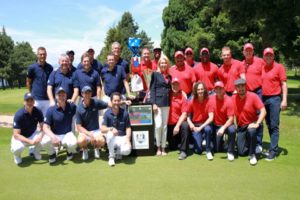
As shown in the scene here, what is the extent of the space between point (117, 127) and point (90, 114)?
64 centimetres

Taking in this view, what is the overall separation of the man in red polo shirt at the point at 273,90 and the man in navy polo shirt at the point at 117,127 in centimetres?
292

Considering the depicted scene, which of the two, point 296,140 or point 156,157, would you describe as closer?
point 156,157

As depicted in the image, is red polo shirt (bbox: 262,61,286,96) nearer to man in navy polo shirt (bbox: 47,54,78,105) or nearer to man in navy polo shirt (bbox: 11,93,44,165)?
man in navy polo shirt (bbox: 47,54,78,105)

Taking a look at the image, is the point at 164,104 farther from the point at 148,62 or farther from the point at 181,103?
the point at 148,62

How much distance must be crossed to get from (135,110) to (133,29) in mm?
72362

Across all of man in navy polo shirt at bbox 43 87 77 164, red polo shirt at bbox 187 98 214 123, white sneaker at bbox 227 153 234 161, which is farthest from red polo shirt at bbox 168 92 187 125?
man in navy polo shirt at bbox 43 87 77 164

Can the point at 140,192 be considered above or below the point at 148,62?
below

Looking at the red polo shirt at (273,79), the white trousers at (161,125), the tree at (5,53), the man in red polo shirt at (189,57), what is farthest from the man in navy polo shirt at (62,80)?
the tree at (5,53)

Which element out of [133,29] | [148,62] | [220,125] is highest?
[133,29]

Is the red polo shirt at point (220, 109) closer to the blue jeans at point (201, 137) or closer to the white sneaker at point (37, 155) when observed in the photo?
the blue jeans at point (201, 137)

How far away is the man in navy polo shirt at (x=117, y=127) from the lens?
705 cm

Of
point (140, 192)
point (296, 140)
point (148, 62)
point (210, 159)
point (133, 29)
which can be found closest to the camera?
point (140, 192)

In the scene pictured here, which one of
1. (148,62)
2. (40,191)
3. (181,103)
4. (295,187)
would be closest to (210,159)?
(181,103)

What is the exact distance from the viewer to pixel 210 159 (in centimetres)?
711
